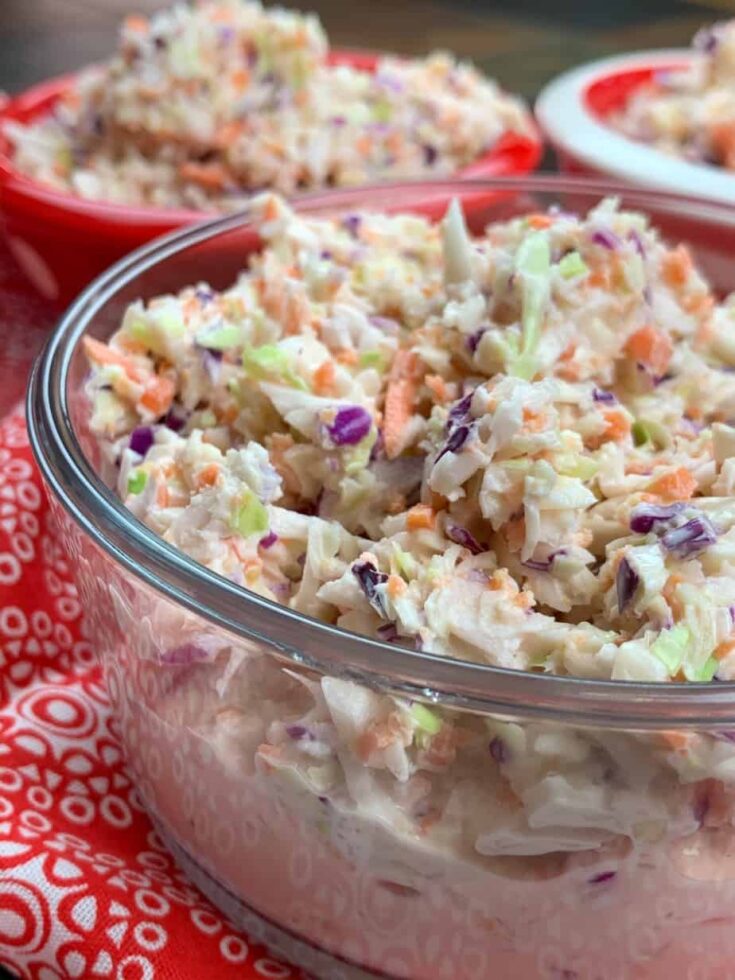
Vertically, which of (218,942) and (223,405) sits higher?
(223,405)

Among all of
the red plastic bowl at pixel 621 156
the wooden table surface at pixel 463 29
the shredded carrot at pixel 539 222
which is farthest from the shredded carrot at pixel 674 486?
the wooden table surface at pixel 463 29

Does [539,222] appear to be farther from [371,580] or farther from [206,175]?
[206,175]

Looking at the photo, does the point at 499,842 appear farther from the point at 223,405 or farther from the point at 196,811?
the point at 223,405

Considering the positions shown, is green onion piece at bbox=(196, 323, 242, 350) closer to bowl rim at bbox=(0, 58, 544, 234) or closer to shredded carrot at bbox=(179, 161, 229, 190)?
bowl rim at bbox=(0, 58, 544, 234)

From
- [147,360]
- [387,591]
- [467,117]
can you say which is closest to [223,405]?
[147,360]

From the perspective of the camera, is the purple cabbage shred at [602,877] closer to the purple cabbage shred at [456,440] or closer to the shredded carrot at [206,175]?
the purple cabbage shred at [456,440]

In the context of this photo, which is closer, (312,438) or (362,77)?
Result: (312,438)
